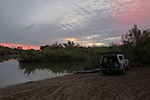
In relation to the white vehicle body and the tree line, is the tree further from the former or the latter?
the white vehicle body

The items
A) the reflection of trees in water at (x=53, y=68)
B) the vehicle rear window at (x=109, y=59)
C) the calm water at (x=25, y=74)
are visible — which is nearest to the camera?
the calm water at (x=25, y=74)

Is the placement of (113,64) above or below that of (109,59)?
below

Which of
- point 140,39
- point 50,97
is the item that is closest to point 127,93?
point 50,97

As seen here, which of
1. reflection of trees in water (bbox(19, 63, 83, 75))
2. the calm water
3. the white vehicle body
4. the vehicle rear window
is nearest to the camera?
the white vehicle body

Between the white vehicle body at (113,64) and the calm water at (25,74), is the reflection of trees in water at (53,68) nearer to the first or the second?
the calm water at (25,74)

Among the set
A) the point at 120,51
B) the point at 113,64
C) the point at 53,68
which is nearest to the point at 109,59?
the point at 113,64

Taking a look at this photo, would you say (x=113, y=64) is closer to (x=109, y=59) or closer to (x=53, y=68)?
(x=109, y=59)

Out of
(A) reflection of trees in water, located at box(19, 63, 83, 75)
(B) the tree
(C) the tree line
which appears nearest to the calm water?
(A) reflection of trees in water, located at box(19, 63, 83, 75)

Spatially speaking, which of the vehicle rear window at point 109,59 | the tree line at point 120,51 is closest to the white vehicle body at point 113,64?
the vehicle rear window at point 109,59

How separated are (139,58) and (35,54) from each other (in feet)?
66.9

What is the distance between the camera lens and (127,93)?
6.10 metres

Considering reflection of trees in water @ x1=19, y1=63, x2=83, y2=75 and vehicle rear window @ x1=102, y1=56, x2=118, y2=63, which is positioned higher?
vehicle rear window @ x1=102, y1=56, x2=118, y2=63

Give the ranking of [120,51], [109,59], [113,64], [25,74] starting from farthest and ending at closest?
[120,51] → [25,74] → [109,59] → [113,64]

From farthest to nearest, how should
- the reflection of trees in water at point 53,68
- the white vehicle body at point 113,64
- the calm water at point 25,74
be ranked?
the reflection of trees in water at point 53,68 → the calm water at point 25,74 → the white vehicle body at point 113,64
